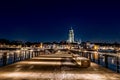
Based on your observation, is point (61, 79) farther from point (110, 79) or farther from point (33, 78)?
point (110, 79)

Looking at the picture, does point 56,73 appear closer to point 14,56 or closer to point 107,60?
point 107,60

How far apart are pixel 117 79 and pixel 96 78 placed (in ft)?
3.67

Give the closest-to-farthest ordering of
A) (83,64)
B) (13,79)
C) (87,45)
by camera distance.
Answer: (13,79) → (83,64) → (87,45)

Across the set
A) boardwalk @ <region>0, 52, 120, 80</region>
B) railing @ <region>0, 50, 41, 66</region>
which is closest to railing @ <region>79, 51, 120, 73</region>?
boardwalk @ <region>0, 52, 120, 80</region>

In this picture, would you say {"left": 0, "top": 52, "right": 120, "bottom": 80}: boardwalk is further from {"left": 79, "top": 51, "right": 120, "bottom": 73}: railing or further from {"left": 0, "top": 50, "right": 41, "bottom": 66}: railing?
{"left": 0, "top": 50, "right": 41, "bottom": 66}: railing

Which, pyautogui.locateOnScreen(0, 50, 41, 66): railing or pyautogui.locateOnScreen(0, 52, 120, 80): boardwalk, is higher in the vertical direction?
pyautogui.locateOnScreen(0, 50, 41, 66): railing

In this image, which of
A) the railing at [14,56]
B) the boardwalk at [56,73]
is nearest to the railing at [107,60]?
the boardwalk at [56,73]

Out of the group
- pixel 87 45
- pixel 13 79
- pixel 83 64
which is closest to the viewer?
pixel 13 79

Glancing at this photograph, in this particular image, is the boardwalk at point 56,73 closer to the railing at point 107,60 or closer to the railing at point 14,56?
the railing at point 107,60

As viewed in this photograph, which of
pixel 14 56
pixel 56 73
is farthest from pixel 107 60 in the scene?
pixel 14 56

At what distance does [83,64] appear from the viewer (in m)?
22.7

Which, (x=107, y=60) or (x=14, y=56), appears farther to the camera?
(x=14, y=56)

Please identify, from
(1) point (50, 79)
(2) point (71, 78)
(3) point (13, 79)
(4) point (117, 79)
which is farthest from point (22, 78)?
(4) point (117, 79)

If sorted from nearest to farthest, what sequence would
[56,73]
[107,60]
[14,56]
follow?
[56,73]
[107,60]
[14,56]
